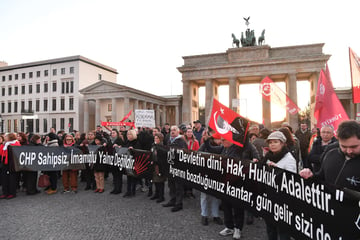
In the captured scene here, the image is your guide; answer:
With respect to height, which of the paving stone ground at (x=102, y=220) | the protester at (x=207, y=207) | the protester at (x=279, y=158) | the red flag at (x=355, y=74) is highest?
the red flag at (x=355, y=74)

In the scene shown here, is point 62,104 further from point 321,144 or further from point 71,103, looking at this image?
point 321,144

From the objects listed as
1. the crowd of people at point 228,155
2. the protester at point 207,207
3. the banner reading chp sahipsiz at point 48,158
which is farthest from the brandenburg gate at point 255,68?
the protester at point 207,207

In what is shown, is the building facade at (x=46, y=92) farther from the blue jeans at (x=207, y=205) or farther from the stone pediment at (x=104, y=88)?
the blue jeans at (x=207, y=205)

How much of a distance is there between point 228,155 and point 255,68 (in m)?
36.7

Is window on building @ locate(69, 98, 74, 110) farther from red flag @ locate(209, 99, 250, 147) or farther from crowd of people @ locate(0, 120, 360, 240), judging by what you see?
red flag @ locate(209, 99, 250, 147)

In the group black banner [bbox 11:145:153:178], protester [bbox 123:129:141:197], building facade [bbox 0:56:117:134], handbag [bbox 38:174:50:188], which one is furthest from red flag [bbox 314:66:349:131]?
building facade [bbox 0:56:117:134]

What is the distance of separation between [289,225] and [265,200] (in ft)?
1.62

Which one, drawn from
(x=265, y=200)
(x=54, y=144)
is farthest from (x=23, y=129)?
(x=265, y=200)

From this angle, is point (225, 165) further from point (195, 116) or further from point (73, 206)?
point (195, 116)

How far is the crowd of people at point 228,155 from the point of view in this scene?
7.66 feet

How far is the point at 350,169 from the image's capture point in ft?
7.27

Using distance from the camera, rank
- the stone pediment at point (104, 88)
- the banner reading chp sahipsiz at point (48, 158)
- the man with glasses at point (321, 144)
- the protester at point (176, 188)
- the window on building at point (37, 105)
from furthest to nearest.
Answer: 1. the window on building at point (37, 105)
2. the stone pediment at point (104, 88)
3. the banner reading chp sahipsiz at point (48, 158)
4. the protester at point (176, 188)
5. the man with glasses at point (321, 144)

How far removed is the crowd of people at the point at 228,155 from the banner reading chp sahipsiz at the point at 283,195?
5.7 inches

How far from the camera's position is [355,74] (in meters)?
4.41
